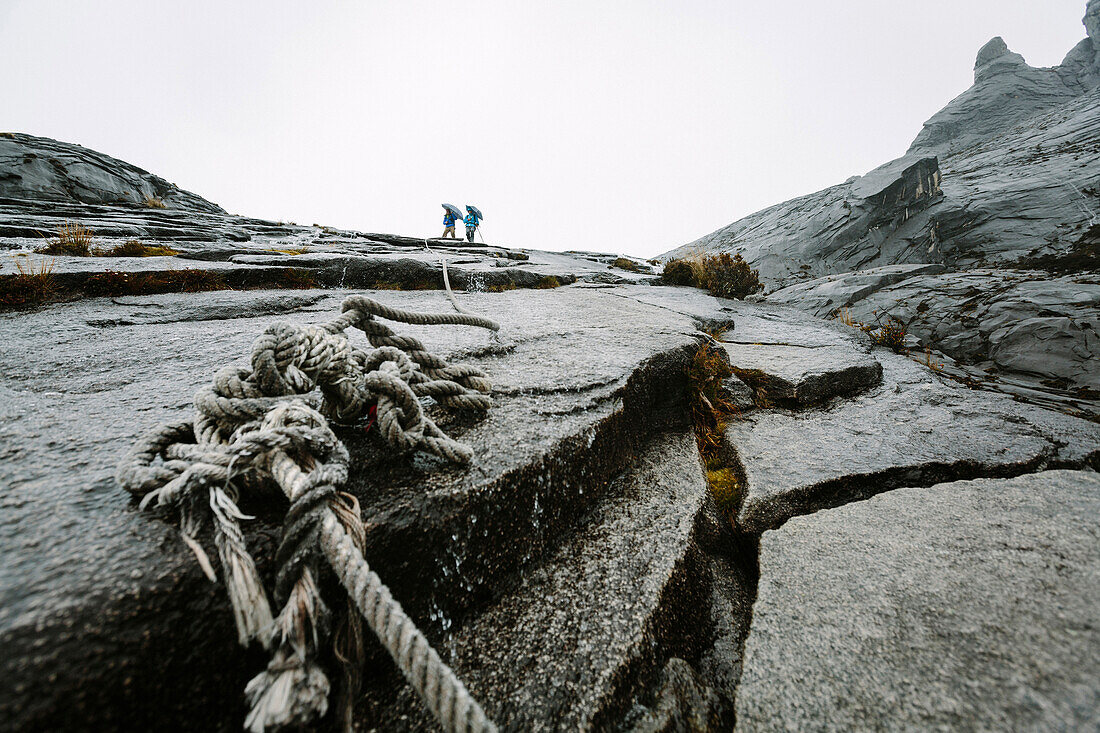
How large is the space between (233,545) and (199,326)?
2.80m

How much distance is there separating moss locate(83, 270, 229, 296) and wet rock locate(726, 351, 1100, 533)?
5.41 m

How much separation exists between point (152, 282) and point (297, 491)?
4.59 m

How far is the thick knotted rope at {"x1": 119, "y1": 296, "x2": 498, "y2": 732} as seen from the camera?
70cm

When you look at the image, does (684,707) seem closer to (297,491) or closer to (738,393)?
(297,491)

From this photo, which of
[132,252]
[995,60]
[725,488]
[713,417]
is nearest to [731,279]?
[713,417]

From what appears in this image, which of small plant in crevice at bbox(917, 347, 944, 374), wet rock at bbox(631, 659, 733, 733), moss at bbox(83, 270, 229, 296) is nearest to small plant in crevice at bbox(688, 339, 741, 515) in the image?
wet rock at bbox(631, 659, 733, 733)

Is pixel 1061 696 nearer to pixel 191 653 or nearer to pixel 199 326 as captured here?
pixel 191 653

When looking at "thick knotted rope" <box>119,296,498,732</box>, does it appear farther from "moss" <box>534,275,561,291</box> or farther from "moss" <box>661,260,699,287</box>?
"moss" <box>661,260,699,287</box>

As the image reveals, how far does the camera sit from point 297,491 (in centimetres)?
86

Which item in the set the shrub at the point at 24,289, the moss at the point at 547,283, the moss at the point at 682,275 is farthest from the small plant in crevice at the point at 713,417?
the shrub at the point at 24,289

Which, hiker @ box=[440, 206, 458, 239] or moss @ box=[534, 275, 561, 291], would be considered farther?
hiker @ box=[440, 206, 458, 239]

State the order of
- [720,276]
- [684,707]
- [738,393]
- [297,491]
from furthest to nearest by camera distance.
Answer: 1. [720,276]
2. [738,393]
3. [684,707]
4. [297,491]

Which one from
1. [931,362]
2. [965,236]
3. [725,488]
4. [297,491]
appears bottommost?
[725,488]

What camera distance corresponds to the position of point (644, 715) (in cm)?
114
